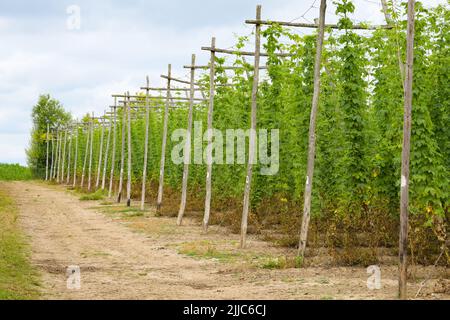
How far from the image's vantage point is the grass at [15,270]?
10.8 m

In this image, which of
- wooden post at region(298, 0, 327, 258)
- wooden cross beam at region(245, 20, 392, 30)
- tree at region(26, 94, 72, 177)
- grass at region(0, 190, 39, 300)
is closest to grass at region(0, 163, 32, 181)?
tree at region(26, 94, 72, 177)

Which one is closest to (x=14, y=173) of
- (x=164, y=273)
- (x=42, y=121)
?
(x=42, y=121)

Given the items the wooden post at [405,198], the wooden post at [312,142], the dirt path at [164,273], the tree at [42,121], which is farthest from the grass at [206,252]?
the tree at [42,121]

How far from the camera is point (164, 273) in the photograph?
13680mm

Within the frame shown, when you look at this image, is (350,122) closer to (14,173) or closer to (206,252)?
A: (206,252)

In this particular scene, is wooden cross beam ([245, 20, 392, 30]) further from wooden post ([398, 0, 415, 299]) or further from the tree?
the tree

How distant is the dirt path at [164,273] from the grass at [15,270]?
258mm

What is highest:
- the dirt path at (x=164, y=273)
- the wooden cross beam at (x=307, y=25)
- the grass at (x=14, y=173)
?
the wooden cross beam at (x=307, y=25)

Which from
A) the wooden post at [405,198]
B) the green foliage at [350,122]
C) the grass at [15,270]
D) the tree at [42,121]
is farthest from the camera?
the tree at [42,121]

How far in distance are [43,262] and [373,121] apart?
9.03 metres

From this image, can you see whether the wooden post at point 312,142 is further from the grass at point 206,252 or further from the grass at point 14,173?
the grass at point 14,173

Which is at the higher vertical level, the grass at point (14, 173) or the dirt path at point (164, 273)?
the dirt path at point (164, 273)
